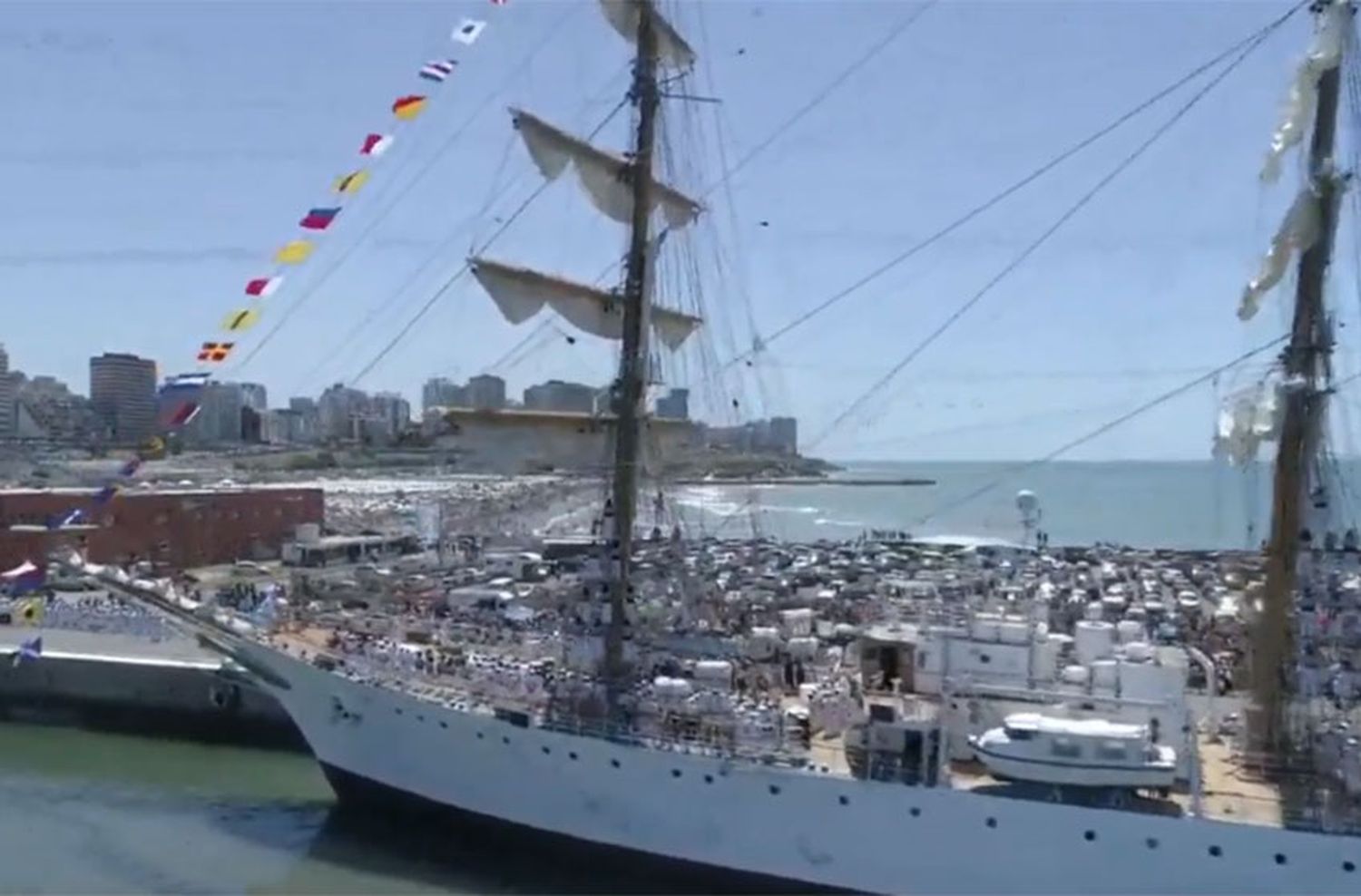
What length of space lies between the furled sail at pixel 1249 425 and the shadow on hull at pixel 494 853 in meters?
7.81

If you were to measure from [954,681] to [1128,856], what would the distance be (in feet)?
11.4

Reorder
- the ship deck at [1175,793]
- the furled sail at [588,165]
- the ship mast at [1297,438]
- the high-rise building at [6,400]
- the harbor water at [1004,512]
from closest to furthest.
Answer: the ship deck at [1175,793] → the ship mast at [1297,438] → the furled sail at [588,165] → the harbor water at [1004,512] → the high-rise building at [6,400]

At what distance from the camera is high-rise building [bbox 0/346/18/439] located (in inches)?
4525

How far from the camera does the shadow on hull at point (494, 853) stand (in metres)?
18.2

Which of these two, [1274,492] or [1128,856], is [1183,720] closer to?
[1128,856]

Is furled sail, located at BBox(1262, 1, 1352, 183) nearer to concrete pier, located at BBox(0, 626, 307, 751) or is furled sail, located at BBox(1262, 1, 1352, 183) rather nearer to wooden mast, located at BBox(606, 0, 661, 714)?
wooden mast, located at BBox(606, 0, 661, 714)

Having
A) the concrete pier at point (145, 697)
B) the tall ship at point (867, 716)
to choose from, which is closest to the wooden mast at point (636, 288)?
the tall ship at point (867, 716)

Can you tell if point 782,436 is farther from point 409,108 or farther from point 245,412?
point 245,412

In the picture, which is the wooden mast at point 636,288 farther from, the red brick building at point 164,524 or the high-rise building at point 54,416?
the high-rise building at point 54,416

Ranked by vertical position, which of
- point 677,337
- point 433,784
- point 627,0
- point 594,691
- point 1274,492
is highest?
point 627,0

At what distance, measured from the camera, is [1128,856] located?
16172 millimetres

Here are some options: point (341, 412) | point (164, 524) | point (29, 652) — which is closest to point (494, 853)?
point (29, 652)

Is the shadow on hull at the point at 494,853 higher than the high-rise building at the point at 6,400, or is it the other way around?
the high-rise building at the point at 6,400

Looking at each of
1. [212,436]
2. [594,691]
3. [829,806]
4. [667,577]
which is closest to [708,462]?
[667,577]
